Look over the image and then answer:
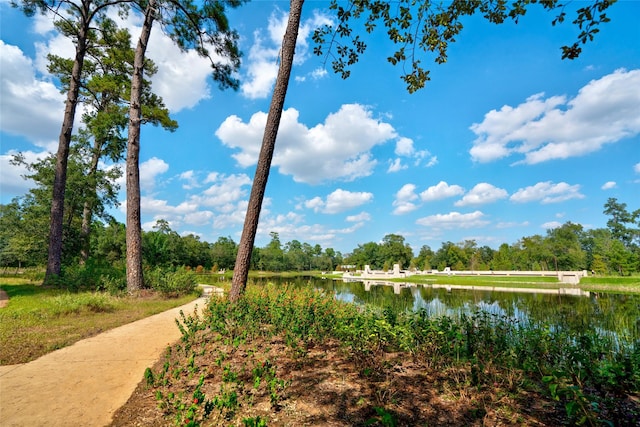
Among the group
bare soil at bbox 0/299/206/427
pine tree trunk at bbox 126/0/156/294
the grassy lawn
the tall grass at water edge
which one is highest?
pine tree trunk at bbox 126/0/156/294

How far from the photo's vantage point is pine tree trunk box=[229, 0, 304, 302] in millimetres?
5895

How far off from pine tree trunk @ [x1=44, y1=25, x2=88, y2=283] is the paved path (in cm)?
828

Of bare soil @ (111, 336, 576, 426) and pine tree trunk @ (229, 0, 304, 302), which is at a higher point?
pine tree trunk @ (229, 0, 304, 302)

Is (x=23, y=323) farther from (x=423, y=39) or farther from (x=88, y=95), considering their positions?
(x=88, y=95)

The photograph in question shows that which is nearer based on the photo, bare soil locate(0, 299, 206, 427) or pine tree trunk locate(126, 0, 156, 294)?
bare soil locate(0, 299, 206, 427)

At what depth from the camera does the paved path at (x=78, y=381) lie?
2416 millimetres

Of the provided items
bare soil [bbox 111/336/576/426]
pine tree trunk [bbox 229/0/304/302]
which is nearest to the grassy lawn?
bare soil [bbox 111/336/576/426]

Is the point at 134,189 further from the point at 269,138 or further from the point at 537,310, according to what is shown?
the point at 537,310

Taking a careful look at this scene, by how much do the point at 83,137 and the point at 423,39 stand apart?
1977 centimetres

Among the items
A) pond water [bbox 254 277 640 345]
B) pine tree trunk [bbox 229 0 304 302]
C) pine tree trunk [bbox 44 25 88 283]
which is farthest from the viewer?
pine tree trunk [bbox 44 25 88 283]

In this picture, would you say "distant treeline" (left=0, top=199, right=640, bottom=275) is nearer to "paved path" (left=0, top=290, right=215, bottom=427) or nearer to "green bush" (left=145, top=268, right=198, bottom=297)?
"green bush" (left=145, top=268, right=198, bottom=297)

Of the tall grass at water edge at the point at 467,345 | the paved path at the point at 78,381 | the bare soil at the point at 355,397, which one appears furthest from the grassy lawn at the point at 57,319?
the bare soil at the point at 355,397

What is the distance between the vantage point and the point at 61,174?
1078 cm

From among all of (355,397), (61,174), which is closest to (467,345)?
(355,397)
